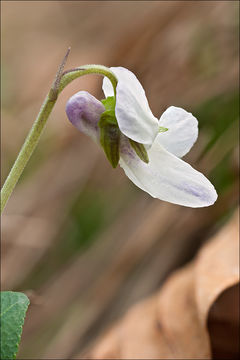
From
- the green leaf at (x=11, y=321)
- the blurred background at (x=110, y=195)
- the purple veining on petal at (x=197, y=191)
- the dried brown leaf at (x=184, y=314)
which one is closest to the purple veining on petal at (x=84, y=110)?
the purple veining on petal at (x=197, y=191)

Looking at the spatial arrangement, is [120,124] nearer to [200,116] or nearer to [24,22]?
[200,116]

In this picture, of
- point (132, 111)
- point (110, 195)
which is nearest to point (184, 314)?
point (132, 111)

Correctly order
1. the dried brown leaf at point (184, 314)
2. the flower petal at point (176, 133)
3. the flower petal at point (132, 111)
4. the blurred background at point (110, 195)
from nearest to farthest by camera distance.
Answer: the flower petal at point (132, 111)
the flower petal at point (176, 133)
the dried brown leaf at point (184, 314)
the blurred background at point (110, 195)

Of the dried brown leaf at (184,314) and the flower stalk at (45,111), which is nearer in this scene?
the flower stalk at (45,111)

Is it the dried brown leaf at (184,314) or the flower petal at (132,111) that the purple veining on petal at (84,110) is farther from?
the dried brown leaf at (184,314)

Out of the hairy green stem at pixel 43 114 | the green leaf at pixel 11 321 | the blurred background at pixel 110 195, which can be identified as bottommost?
the blurred background at pixel 110 195

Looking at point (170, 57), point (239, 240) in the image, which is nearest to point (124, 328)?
point (239, 240)

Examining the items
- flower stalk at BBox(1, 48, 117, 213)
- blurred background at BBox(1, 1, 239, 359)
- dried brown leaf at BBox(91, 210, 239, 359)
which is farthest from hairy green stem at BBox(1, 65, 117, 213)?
blurred background at BBox(1, 1, 239, 359)
